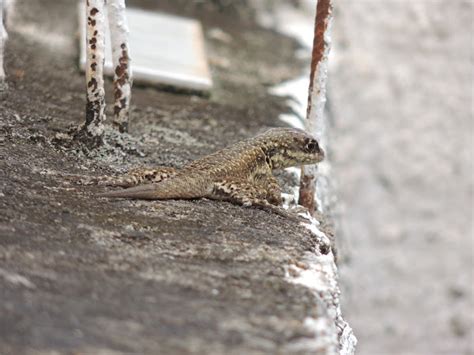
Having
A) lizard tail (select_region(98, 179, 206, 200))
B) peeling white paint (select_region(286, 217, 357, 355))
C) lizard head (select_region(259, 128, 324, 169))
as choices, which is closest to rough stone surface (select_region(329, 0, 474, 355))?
lizard head (select_region(259, 128, 324, 169))

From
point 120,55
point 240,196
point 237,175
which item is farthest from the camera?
point 120,55

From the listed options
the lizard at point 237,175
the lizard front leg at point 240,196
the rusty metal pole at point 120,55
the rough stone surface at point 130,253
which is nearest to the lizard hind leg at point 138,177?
the lizard at point 237,175

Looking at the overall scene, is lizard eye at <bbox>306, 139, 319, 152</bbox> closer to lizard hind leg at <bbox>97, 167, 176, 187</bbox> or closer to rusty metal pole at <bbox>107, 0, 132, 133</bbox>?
lizard hind leg at <bbox>97, 167, 176, 187</bbox>

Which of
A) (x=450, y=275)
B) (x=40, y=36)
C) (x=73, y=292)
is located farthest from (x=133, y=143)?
(x=450, y=275)

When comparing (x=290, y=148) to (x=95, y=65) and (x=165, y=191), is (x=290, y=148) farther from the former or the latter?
(x=95, y=65)

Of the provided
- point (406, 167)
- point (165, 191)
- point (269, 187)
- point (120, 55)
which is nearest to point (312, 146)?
point (269, 187)

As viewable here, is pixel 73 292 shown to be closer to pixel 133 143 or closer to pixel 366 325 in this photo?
pixel 133 143

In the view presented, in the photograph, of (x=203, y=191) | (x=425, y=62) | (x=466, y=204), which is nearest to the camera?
(x=203, y=191)
